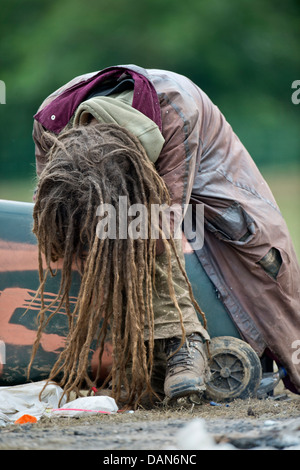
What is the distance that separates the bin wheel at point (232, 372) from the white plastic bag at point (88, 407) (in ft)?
1.62

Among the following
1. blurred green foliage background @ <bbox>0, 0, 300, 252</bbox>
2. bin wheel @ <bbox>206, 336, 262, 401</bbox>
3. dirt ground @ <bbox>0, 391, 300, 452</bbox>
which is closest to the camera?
dirt ground @ <bbox>0, 391, 300, 452</bbox>

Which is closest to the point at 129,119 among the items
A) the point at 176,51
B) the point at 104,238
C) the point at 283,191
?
the point at 104,238

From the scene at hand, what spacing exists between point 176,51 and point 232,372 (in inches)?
152

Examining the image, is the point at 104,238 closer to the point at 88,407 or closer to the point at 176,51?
the point at 88,407

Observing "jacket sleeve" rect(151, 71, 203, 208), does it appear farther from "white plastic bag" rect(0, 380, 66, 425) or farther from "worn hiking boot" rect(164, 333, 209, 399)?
"white plastic bag" rect(0, 380, 66, 425)

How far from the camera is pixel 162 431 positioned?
5.78 ft

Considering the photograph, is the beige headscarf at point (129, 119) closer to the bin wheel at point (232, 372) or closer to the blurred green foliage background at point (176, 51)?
the bin wheel at point (232, 372)

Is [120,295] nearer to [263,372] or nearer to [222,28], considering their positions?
[263,372]

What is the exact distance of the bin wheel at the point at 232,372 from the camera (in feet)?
8.54

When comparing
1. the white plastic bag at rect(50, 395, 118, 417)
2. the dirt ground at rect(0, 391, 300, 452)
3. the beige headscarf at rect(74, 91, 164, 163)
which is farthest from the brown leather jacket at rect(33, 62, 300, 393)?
the white plastic bag at rect(50, 395, 118, 417)

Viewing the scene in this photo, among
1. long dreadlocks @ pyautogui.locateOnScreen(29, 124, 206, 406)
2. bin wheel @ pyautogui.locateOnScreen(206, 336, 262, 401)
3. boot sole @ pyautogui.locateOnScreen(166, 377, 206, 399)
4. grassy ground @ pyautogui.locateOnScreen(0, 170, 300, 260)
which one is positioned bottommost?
bin wheel @ pyautogui.locateOnScreen(206, 336, 262, 401)

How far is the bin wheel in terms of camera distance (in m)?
2.60

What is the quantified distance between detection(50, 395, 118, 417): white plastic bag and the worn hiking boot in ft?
0.68
